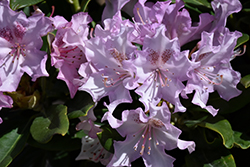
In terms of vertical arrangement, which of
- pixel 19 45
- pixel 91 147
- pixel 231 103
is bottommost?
pixel 91 147

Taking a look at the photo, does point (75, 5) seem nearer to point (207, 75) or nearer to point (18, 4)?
point (18, 4)

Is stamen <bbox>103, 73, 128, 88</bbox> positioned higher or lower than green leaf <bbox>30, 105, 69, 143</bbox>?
higher

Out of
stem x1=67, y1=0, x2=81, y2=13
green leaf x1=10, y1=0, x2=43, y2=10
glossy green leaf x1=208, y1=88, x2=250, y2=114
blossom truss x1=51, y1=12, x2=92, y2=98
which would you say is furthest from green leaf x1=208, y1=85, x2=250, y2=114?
green leaf x1=10, y1=0, x2=43, y2=10

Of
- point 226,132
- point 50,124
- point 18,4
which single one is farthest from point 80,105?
point 226,132

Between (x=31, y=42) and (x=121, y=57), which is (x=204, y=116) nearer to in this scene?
(x=121, y=57)

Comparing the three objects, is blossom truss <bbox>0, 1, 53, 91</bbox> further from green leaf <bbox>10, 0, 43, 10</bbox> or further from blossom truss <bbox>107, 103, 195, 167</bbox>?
blossom truss <bbox>107, 103, 195, 167</bbox>
